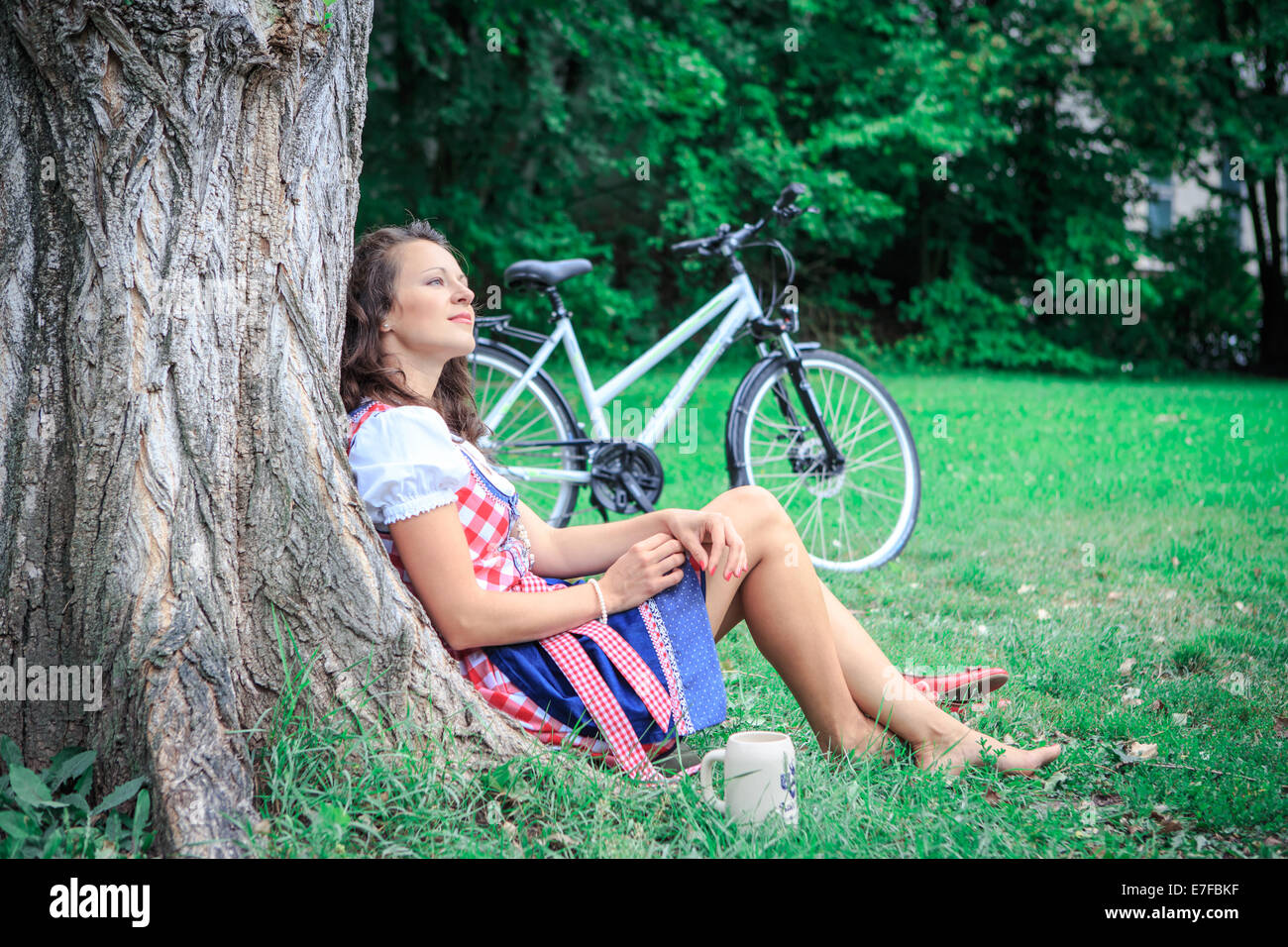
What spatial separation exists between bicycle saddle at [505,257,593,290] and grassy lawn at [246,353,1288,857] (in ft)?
3.06

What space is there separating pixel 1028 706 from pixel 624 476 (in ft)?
6.38

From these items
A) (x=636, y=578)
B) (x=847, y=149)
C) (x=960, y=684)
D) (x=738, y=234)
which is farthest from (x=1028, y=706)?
(x=847, y=149)

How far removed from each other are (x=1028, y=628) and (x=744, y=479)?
4.09 ft

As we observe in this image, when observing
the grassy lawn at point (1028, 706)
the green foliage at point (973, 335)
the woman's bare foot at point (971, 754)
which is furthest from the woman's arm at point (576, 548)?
the green foliage at point (973, 335)

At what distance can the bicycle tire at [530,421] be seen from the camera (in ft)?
14.2

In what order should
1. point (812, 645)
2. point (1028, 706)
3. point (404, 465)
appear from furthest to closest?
point (1028, 706) < point (812, 645) < point (404, 465)

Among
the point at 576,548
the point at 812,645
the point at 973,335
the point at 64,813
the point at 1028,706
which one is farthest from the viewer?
the point at 973,335

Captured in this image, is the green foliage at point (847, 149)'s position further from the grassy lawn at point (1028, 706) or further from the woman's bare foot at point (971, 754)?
the woman's bare foot at point (971, 754)

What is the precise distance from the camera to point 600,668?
218cm

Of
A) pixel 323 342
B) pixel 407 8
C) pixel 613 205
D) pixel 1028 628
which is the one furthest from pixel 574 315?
pixel 323 342

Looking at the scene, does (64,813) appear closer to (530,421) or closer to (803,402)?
(530,421)

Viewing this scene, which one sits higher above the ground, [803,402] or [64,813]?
[803,402]

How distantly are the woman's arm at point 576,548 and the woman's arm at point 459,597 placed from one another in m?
0.37
